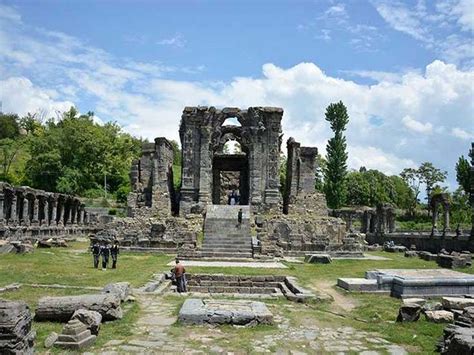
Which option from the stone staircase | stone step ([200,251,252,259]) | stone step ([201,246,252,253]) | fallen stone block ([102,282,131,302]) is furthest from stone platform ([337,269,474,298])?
stone step ([201,246,252,253])

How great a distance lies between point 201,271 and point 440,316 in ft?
28.2

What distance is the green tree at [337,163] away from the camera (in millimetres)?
53156

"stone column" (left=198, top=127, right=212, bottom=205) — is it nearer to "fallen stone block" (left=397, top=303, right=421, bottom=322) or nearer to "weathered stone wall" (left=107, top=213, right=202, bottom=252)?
"weathered stone wall" (left=107, top=213, right=202, bottom=252)

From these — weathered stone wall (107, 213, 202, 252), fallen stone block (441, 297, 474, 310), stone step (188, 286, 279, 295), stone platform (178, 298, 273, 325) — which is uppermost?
weathered stone wall (107, 213, 202, 252)

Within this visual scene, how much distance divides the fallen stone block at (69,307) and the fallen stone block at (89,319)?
611 millimetres

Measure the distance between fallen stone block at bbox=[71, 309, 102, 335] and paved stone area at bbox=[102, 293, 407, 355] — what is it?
0.38 m

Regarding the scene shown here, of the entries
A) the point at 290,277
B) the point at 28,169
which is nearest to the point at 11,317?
the point at 290,277

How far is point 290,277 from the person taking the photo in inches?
589

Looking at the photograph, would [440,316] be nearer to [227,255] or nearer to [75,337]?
[75,337]

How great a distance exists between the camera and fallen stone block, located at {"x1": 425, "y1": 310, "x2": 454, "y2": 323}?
29.7 ft

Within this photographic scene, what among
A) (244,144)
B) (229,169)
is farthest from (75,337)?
(229,169)

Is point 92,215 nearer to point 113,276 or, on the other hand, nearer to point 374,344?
point 113,276

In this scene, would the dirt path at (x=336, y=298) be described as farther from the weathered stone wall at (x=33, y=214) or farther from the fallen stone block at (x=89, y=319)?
the weathered stone wall at (x=33, y=214)

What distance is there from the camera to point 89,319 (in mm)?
7570
